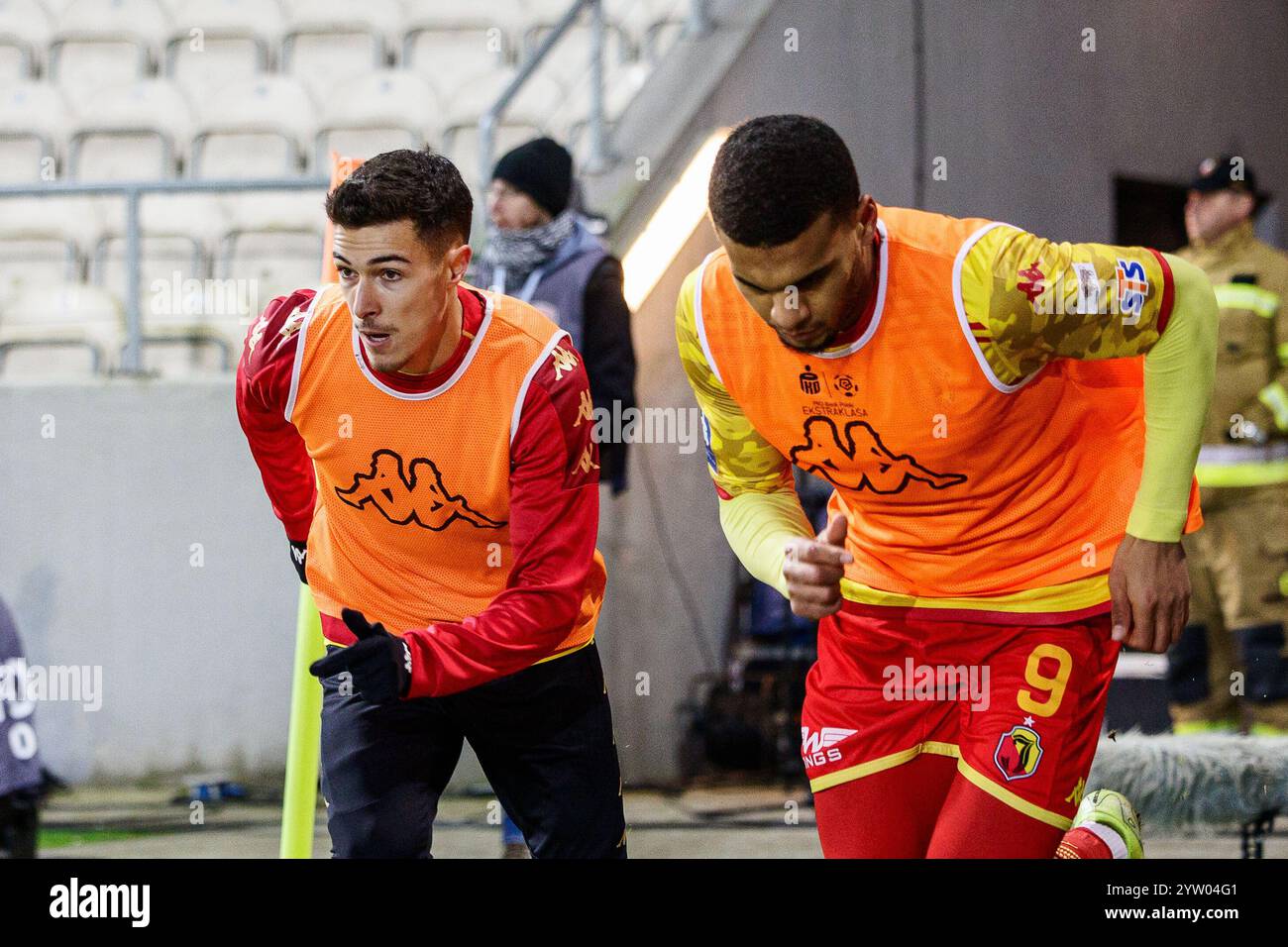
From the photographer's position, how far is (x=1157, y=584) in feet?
7.90

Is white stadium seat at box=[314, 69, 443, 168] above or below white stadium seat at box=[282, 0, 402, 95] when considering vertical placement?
below

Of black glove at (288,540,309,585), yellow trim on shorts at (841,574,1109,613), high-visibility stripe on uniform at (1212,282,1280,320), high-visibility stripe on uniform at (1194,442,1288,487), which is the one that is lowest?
yellow trim on shorts at (841,574,1109,613)

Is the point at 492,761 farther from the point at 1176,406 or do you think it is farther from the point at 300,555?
the point at 1176,406

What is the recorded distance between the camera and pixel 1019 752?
2.49 meters

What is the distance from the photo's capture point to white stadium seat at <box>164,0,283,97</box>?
22.5 feet

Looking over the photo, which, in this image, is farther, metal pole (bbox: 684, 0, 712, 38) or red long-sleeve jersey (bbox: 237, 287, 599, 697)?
metal pole (bbox: 684, 0, 712, 38)

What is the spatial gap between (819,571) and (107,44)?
19.6 feet

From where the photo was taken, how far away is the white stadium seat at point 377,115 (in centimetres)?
584

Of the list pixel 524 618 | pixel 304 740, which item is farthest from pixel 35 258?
pixel 524 618

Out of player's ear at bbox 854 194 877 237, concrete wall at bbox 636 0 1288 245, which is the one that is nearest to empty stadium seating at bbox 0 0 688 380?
concrete wall at bbox 636 0 1288 245

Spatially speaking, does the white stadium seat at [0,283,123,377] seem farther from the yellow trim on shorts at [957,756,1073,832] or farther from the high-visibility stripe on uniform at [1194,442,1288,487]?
the yellow trim on shorts at [957,756,1073,832]

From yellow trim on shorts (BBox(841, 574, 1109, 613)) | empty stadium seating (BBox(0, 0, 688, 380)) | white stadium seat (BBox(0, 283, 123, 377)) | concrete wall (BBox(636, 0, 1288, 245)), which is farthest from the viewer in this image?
empty stadium seating (BBox(0, 0, 688, 380))
